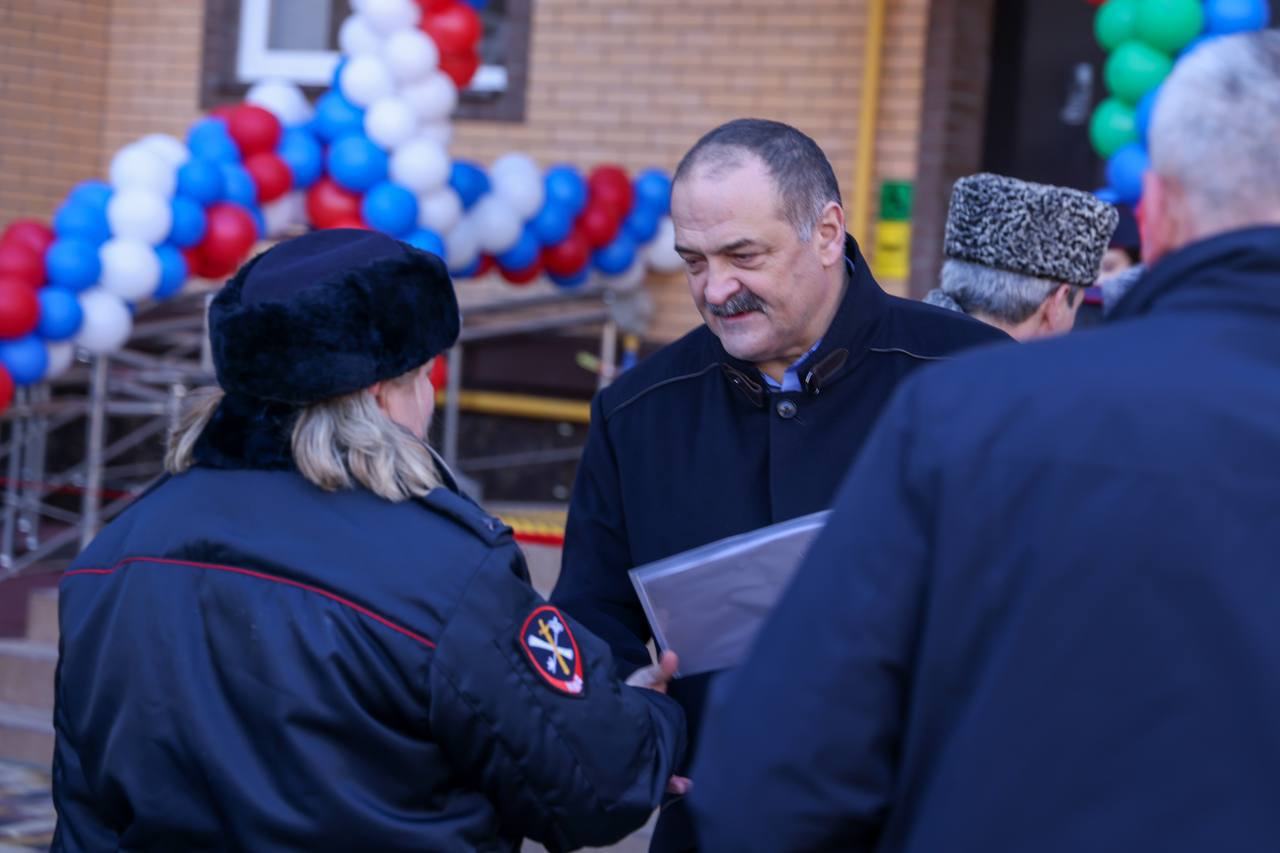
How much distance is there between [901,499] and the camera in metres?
1.44

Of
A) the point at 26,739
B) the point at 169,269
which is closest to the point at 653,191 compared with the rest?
the point at 169,269

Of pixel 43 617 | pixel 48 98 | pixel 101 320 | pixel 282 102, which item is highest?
pixel 48 98

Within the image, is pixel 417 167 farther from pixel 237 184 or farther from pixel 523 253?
pixel 523 253

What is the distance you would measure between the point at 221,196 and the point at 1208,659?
5009mm

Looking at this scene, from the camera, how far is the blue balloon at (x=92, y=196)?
18.8ft

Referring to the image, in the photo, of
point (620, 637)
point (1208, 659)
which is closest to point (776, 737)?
point (1208, 659)

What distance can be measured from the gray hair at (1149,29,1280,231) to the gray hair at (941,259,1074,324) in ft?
6.07

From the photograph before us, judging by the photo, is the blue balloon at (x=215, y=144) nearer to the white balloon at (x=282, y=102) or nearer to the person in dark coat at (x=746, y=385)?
the white balloon at (x=282, y=102)

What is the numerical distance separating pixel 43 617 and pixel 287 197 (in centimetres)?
181

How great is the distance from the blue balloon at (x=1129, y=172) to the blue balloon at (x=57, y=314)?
352cm

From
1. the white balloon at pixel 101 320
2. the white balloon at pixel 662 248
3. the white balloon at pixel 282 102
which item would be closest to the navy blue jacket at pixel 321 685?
the white balloon at pixel 101 320

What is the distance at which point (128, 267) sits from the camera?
5625mm

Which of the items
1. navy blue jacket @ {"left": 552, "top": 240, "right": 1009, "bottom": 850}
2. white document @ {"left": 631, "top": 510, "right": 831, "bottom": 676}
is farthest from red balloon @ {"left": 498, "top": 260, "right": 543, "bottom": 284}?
white document @ {"left": 631, "top": 510, "right": 831, "bottom": 676}

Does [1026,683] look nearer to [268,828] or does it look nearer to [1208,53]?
[1208,53]
